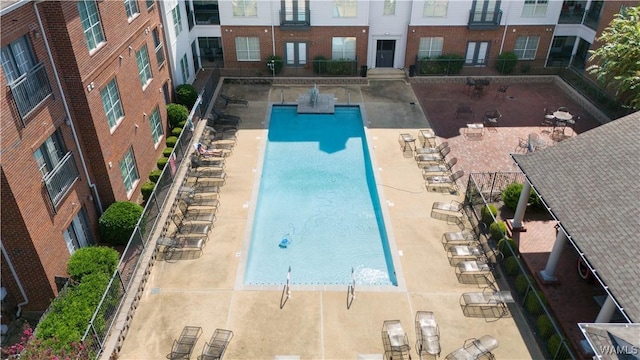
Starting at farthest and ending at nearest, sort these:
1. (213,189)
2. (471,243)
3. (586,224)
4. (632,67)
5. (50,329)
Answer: (632,67)
(213,189)
(471,243)
(586,224)
(50,329)

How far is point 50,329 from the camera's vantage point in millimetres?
13258

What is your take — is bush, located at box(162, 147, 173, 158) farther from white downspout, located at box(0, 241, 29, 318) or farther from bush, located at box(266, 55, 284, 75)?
bush, located at box(266, 55, 284, 75)

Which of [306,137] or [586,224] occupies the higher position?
[586,224]

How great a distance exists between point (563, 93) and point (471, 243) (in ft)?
63.7

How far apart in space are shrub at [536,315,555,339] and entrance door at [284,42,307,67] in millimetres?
25651

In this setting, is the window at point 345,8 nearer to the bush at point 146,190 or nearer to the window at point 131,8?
the window at point 131,8

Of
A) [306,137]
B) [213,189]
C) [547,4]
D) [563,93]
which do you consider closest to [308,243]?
[213,189]

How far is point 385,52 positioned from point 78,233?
25.7 metres

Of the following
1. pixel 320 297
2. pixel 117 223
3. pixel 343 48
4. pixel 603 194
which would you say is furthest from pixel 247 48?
pixel 603 194

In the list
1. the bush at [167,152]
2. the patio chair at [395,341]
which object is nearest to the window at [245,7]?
the bush at [167,152]

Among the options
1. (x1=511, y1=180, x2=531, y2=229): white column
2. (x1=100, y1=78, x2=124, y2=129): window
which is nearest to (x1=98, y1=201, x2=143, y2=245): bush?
(x1=100, y1=78, x2=124, y2=129): window

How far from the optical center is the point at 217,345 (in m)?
14.9

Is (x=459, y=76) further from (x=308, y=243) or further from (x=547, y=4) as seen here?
(x=308, y=243)

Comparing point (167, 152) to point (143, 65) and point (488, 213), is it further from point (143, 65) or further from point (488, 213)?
point (488, 213)
